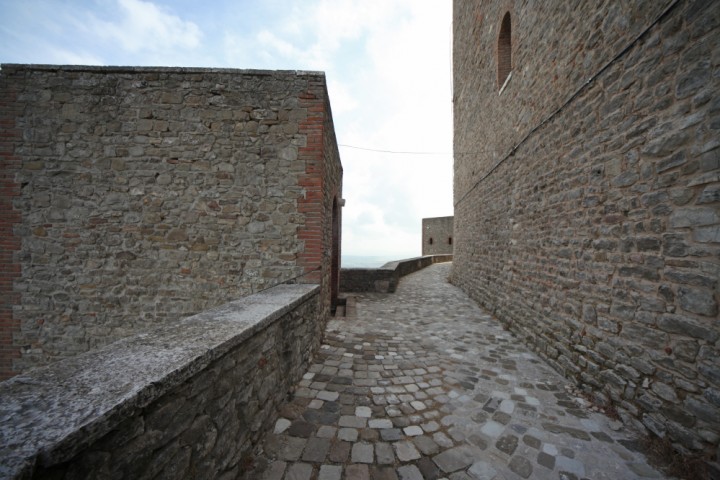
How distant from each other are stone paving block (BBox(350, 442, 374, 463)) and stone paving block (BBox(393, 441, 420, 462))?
210 millimetres

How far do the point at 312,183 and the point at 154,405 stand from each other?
3.57m

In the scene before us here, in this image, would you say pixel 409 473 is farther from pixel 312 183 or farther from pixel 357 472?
pixel 312 183

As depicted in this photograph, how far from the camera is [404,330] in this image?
5508 mm

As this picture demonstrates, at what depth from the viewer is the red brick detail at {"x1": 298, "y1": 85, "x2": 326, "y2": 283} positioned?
446 centimetres

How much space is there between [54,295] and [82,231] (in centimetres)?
110

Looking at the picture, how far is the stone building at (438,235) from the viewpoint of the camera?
81.0 feet

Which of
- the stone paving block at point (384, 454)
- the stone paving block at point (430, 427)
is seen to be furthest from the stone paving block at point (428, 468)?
the stone paving block at point (430, 427)

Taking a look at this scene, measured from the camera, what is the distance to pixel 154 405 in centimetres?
133

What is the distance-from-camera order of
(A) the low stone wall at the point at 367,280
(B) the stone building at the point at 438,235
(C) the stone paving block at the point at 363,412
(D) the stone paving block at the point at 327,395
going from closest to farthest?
(C) the stone paving block at the point at 363,412, (D) the stone paving block at the point at 327,395, (A) the low stone wall at the point at 367,280, (B) the stone building at the point at 438,235

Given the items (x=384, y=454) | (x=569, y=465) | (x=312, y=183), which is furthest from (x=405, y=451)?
(x=312, y=183)

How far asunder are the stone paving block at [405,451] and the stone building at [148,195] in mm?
2716

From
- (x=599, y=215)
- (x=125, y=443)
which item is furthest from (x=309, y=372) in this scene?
(x=599, y=215)

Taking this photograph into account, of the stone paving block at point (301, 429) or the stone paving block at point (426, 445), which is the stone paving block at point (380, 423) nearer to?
the stone paving block at point (426, 445)

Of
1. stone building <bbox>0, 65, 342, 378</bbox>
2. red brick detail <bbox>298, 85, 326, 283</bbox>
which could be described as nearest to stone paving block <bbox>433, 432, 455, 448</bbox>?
red brick detail <bbox>298, 85, 326, 283</bbox>
